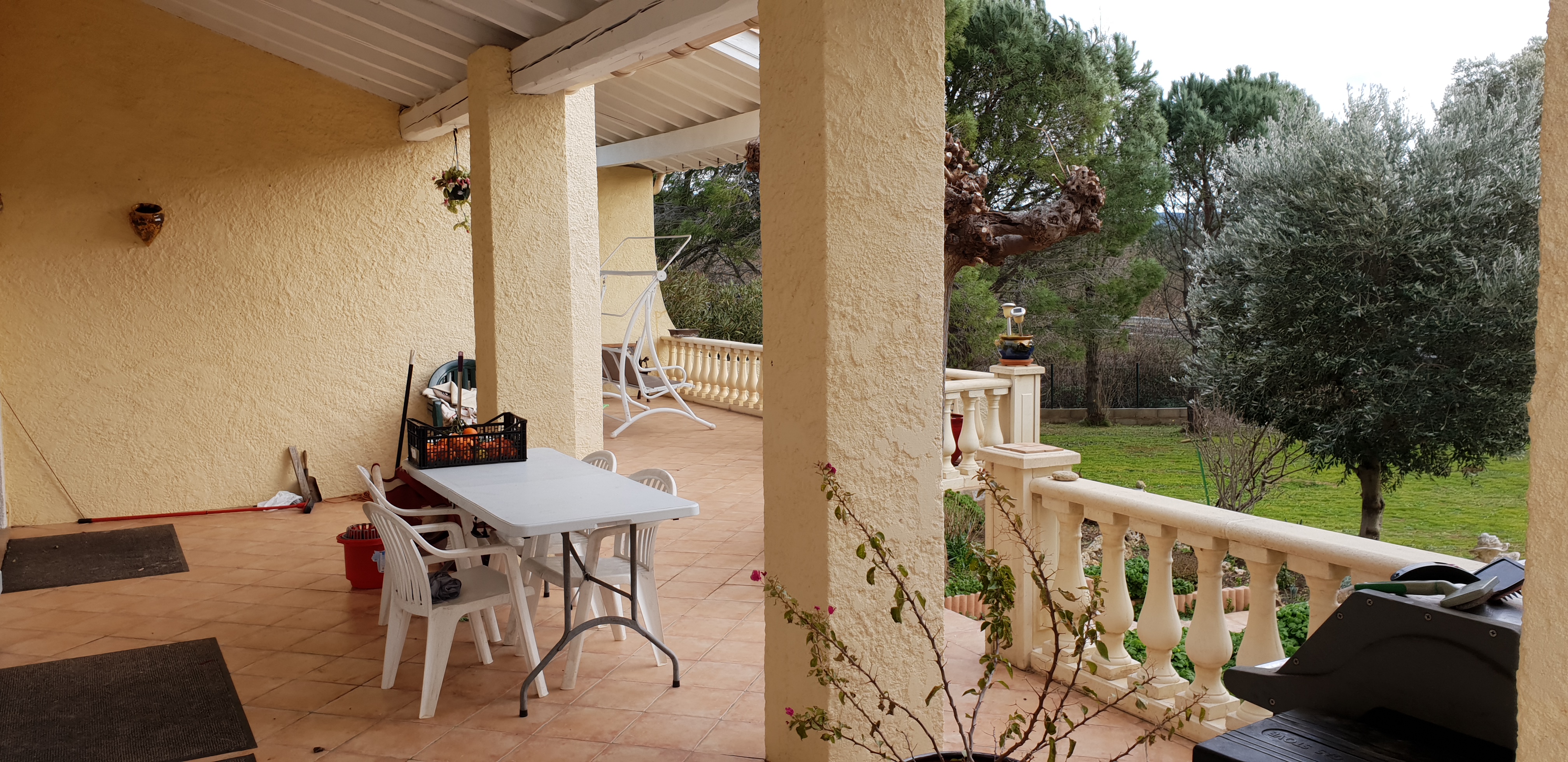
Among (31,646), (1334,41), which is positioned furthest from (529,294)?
(1334,41)

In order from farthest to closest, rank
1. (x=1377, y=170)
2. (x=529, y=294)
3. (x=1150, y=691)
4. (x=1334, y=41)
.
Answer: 1. (x=1334, y=41)
2. (x=1377, y=170)
3. (x=529, y=294)
4. (x=1150, y=691)

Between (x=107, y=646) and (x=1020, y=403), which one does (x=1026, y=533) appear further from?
(x=1020, y=403)

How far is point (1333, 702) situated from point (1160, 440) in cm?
1432

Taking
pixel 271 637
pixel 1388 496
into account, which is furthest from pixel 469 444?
pixel 1388 496

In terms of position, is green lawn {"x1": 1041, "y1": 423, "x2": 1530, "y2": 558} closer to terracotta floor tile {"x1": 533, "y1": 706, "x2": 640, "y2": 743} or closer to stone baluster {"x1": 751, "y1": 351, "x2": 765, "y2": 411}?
stone baluster {"x1": 751, "y1": 351, "x2": 765, "y2": 411}

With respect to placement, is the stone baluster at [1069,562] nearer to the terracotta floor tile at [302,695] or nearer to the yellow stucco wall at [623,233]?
the terracotta floor tile at [302,695]

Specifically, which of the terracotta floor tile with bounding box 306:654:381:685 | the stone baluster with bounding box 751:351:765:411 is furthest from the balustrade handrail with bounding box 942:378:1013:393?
the terracotta floor tile with bounding box 306:654:381:685

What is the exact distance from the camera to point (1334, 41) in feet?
51.7

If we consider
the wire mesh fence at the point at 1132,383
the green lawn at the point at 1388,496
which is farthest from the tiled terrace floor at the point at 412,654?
the wire mesh fence at the point at 1132,383

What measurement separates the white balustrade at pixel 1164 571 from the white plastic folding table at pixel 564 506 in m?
1.15

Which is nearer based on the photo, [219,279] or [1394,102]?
[219,279]

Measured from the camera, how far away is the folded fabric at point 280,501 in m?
6.68

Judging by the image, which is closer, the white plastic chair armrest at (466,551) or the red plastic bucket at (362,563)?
the white plastic chair armrest at (466,551)

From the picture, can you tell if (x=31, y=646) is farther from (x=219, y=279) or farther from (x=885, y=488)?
(x=885, y=488)
